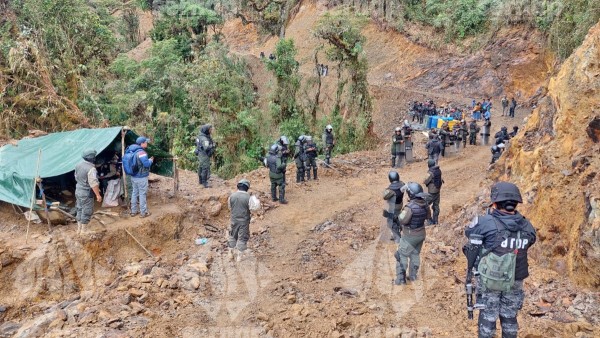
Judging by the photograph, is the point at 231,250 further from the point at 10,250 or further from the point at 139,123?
the point at 139,123

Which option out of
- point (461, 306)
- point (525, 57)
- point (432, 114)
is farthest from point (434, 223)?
point (525, 57)

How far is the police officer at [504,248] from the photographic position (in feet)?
14.4

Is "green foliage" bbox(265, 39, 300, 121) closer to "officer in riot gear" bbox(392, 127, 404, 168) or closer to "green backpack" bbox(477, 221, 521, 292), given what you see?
"officer in riot gear" bbox(392, 127, 404, 168)

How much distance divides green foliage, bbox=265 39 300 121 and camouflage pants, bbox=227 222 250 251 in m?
12.8

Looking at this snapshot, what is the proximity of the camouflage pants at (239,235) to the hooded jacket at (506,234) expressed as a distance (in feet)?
15.3

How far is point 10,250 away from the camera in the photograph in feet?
27.5

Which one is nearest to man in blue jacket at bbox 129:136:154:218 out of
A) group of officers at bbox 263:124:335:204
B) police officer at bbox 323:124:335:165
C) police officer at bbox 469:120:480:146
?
group of officers at bbox 263:124:335:204

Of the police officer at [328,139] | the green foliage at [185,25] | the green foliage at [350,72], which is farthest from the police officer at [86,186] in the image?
the green foliage at [185,25]

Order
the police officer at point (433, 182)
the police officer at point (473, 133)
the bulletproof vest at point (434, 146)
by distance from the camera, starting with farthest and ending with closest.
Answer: the police officer at point (473, 133) → the bulletproof vest at point (434, 146) → the police officer at point (433, 182)

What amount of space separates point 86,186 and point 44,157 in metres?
1.91

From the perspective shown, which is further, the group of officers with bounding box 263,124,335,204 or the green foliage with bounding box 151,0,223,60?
the green foliage with bounding box 151,0,223,60

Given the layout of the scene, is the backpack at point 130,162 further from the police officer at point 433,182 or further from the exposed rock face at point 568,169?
the exposed rock face at point 568,169

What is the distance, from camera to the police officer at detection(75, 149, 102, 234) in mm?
8242

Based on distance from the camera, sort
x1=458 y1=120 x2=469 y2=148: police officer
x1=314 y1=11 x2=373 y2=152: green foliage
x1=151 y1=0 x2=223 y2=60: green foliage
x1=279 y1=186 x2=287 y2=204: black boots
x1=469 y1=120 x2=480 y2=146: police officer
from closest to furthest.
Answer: x1=279 y1=186 x2=287 y2=204: black boots, x1=458 y1=120 x2=469 y2=148: police officer, x1=314 y1=11 x2=373 y2=152: green foliage, x1=469 y1=120 x2=480 y2=146: police officer, x1=151 y1=0 x2=223 y2=60: green foliage
